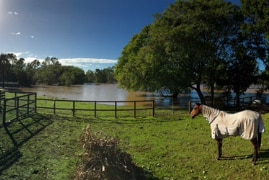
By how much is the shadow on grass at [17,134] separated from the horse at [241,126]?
5.48 meters

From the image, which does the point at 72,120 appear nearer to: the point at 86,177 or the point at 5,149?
the point at 5,149

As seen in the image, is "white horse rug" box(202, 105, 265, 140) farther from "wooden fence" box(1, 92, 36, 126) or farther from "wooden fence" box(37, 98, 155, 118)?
"wooden fence" box(37, 98, 155, 118)

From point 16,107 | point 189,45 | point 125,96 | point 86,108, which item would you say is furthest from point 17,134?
point 125,96

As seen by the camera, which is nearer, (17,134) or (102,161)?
(102,161)

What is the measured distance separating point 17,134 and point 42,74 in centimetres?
10557

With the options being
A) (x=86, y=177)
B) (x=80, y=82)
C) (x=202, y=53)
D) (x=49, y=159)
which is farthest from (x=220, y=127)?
(x=80, y=82)

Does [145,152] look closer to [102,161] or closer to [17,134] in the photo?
[102,161]

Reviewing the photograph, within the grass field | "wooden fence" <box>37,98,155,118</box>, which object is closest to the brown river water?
"wooden fence" <box>37,98,155,118</box>

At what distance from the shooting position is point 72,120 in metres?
14.1

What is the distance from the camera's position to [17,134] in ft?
32.1

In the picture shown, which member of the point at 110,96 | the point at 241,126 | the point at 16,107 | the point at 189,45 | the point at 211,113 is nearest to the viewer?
the point at 241,126

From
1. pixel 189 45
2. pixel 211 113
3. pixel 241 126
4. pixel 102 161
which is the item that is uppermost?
pixel 189 45

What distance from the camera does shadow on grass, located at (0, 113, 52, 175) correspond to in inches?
277

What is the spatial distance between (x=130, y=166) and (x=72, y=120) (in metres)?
8.61
